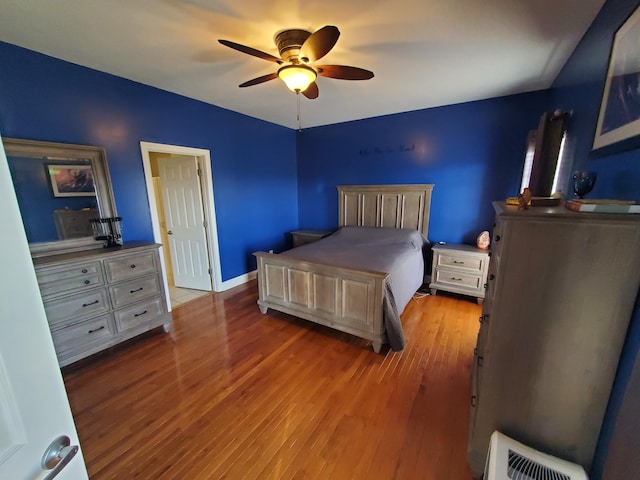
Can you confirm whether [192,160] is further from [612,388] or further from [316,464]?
[612,388]

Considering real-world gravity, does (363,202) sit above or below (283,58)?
below

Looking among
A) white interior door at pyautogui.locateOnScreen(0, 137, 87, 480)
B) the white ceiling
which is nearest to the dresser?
the white ceiling

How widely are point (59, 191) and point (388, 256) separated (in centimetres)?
312

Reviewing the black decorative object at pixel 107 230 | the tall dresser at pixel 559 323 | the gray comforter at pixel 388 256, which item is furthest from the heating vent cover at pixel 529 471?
the black decorative object at pixel 107 230

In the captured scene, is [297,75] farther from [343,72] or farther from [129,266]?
[129,266]

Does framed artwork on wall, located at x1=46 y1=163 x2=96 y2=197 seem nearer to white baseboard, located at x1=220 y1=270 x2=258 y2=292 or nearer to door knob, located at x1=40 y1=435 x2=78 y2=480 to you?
white baseboard, located at x1=220 y1=270 x2=258 y2=292

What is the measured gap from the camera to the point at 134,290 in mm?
2387

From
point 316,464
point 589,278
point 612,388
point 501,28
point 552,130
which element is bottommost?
point 316,464

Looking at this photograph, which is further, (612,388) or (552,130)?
(552,130)

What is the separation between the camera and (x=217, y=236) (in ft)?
11.7

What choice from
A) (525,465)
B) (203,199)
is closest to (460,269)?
(525,465)

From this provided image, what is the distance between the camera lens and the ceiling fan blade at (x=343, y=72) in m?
1.85

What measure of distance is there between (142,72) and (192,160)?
1074mm

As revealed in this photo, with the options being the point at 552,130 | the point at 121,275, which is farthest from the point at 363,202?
the point at 121,275
